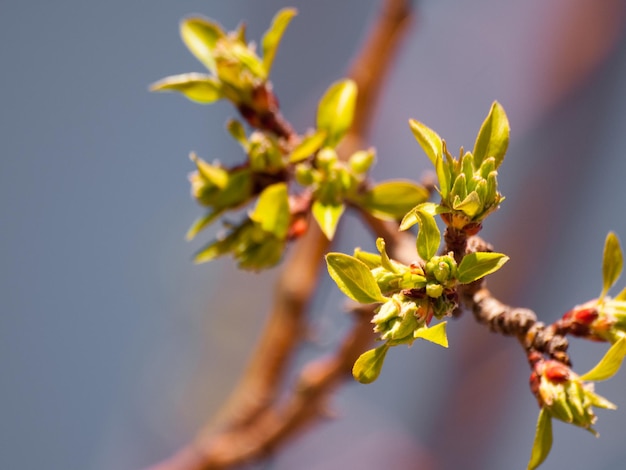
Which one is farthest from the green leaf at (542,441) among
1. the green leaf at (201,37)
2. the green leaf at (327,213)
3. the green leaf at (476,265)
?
the green leaf at (201,37)

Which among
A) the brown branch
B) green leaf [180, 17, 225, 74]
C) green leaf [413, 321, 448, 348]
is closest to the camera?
green leaf [413, 321, 448, 348]

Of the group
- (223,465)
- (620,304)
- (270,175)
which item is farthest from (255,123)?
(223,465)

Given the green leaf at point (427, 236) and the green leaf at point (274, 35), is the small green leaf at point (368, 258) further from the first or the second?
the green leaf at point (274, 35)

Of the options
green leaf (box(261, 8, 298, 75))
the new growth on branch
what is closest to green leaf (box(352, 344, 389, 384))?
the new growth on branch

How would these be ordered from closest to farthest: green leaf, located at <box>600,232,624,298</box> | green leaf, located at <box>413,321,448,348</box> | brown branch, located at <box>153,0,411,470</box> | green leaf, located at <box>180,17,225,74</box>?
green leaf, located at <box>413,321,448,348</box>, green leaf, located at <box>600,232,624,298</box>, green leaf, located at <box>180,17,225,74</box>, brown branch, located at <box>153,0,411,470</box>

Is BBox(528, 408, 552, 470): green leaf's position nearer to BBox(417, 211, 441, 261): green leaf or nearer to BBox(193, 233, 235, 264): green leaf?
BBox(417, 211, 441, 261): green leaf
